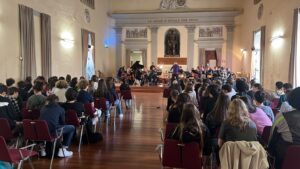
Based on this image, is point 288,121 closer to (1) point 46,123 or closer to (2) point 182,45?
(1) point 46,123

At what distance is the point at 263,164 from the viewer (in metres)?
2.48

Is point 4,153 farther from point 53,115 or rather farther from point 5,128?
point 53,115

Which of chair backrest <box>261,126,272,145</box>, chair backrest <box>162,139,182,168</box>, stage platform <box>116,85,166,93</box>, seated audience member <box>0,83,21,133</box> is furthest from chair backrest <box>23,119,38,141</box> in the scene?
stage platform <box>116,85,166,93</box>

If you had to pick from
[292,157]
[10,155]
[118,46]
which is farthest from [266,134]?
[118,46]

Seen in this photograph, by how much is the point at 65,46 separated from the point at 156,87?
5394 mm

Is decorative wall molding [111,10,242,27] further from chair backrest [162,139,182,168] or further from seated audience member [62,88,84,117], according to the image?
chair backrest [162,139,182,168]

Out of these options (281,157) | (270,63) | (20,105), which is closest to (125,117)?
(20,105)

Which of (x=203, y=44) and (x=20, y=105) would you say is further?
(x=203, y=44)

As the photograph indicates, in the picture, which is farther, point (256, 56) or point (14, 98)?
point (256, 56)

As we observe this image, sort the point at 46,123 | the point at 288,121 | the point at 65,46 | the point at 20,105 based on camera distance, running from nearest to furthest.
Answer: the point at 288,121
the point at 46,123
the point at 20,105
the point at 65,46

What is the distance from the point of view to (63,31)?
470 inches

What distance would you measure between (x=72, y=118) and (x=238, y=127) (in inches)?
114

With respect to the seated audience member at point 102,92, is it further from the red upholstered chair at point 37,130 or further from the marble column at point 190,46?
the marble column at point 190,46

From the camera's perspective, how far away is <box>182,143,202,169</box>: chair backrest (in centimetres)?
279
